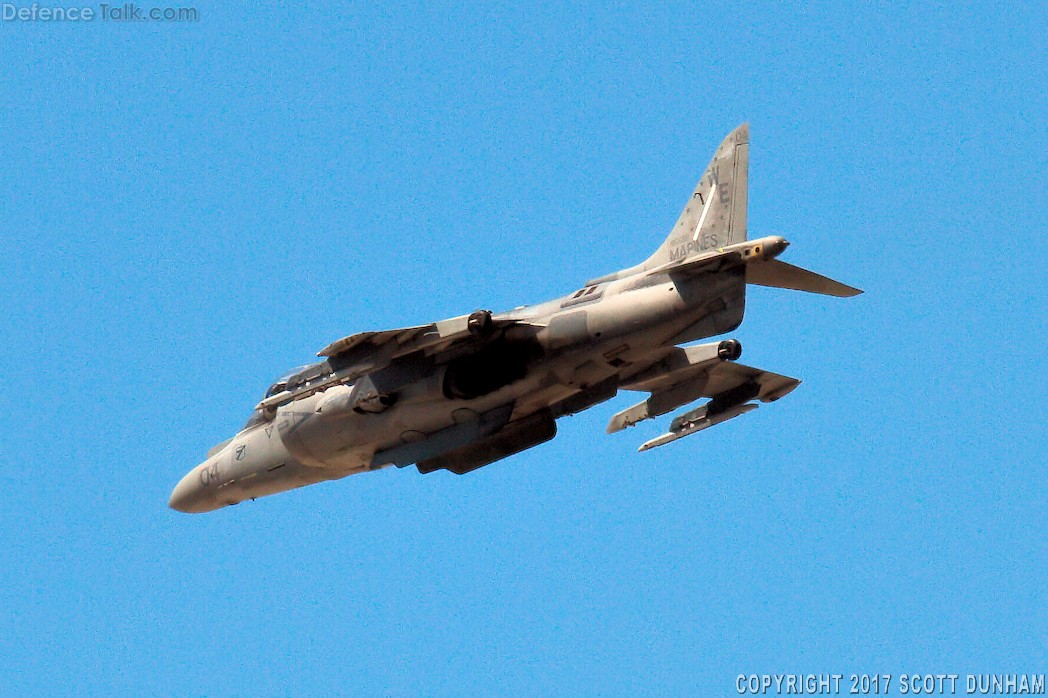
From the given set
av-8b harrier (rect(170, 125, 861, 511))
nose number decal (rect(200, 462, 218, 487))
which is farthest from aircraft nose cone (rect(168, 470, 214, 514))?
av-8b harrier (rect(170, 125, 861, 511))

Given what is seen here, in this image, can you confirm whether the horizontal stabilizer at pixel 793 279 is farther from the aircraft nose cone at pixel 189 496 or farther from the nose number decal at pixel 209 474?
the aircraft nose cone at pixel 189 496

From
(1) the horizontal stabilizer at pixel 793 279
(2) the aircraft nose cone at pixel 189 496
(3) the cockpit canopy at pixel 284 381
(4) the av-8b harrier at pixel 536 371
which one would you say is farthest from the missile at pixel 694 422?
(2) the aircraft nose cone at pixel 189 496

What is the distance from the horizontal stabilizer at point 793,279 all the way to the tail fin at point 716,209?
2.22 ft

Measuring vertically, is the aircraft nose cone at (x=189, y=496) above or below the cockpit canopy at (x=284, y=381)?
below

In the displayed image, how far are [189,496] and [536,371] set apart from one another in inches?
335

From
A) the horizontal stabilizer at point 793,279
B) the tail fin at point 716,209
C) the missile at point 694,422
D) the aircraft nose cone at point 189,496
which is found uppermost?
the tail fin at point 716,209

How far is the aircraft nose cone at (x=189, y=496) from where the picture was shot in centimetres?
3048

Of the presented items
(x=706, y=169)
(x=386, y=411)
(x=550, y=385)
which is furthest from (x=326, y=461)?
(x=706, y=169)

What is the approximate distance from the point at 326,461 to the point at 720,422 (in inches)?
285

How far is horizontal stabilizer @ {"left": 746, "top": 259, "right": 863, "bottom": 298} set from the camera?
24703mm

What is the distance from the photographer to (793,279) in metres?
25.1

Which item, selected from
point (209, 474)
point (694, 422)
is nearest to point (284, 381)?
point (209, 474)

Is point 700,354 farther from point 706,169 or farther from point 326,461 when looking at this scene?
point 326,461

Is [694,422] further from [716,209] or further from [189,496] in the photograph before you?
[189,496]
